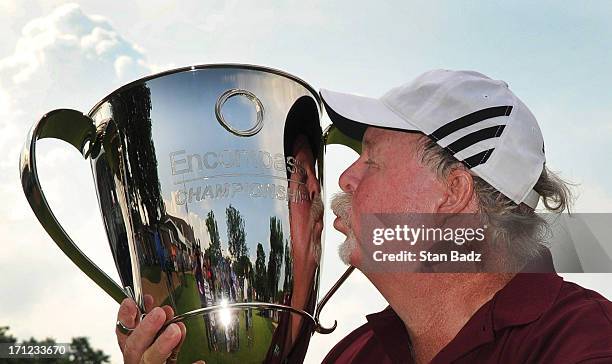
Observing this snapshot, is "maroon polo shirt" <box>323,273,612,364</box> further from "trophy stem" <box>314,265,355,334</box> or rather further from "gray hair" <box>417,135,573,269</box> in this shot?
"trophy stem" <box>314,265,355,334</box>

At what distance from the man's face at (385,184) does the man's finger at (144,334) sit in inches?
20.1

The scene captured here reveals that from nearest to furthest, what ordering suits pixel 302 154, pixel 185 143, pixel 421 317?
1. pixel 185 143
2. pixel 302 154
3. pixel 421 317

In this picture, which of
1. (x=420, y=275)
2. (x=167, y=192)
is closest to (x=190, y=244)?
(x=167, y=192)

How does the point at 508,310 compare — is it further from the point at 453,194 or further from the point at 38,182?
the point at 38,182

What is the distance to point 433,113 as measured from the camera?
6.21 feet

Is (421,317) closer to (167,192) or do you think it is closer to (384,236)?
(384,236)

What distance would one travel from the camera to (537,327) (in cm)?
164

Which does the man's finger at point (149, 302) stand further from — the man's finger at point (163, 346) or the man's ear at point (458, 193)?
the man's ear at point (458, 193)

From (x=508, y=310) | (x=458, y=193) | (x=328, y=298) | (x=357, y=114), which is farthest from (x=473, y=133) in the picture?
(x=328, y=298)

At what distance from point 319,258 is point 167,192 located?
16.2 inches

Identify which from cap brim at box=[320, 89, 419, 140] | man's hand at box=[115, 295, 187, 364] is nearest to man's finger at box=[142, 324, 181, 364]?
man's hand at box=[115, 295, 187, 364]

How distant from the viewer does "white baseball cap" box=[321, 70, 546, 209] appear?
1.83 metres

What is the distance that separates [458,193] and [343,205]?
28cm

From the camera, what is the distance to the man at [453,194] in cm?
173
